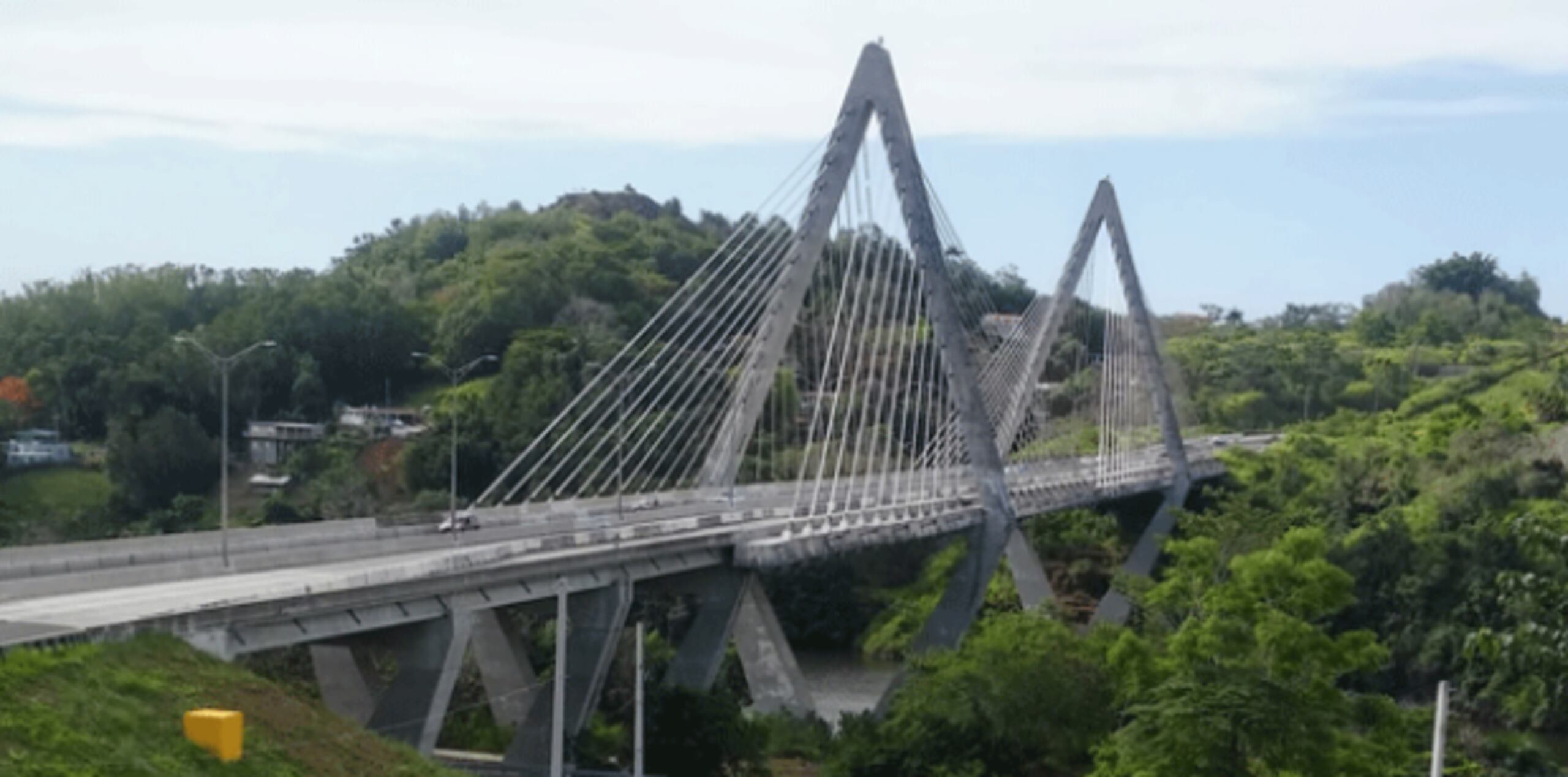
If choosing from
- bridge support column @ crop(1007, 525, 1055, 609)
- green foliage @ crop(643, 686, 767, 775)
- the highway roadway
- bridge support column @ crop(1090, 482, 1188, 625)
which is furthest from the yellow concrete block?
bridge support column @ crop(1090, 482, 1188, 625)

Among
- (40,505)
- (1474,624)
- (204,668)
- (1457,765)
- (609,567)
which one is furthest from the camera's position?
(40,505)

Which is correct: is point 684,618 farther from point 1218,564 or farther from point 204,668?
point 204,668

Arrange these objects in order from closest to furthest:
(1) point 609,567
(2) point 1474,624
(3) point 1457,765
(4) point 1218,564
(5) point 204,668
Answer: (5) point 204,668 → (3) point 1457,765 → (1) point 609,567 → (4) point 1218,564 → (2) point 1474,624

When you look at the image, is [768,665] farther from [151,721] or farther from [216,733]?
[151,721]

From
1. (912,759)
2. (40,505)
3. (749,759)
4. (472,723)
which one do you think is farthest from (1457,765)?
(40,505)

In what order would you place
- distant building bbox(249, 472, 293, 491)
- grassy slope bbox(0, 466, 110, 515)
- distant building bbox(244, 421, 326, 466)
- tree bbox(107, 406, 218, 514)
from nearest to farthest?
grassy slope bbox(0, 466, 110, 515), tree bbox(107, 406, 218, 514), distant building bbox(249, 472, 293, 491), distant building bbox(244, 421, 326, 466)

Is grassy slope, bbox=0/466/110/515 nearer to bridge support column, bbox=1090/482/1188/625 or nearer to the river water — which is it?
the river water
